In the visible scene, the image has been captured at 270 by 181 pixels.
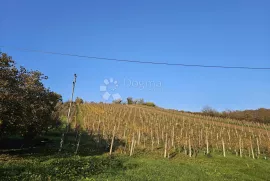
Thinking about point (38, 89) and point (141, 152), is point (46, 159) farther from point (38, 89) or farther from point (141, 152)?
point (141, 152)

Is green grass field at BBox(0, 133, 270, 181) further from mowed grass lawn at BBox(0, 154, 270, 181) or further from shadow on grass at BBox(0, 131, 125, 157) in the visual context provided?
shadow on grass at BBox(0, 131, 125, 157)

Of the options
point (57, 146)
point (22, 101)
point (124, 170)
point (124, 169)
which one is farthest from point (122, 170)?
point (57, 146)

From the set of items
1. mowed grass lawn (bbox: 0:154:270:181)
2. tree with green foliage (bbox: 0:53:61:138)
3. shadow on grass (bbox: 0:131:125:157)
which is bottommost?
mowed grass lawn (bbox: 0:154:270:181)

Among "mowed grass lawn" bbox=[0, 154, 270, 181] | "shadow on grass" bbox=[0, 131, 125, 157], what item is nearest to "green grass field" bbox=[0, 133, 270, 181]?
"mowed grass lawn" bbox=[0, 154, 270, 181]

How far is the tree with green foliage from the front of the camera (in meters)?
Answer: 17.7

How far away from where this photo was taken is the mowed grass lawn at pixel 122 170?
531 inches

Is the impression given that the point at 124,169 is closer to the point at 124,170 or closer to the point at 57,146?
the point at 124,170

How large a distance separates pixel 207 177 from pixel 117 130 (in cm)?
1778

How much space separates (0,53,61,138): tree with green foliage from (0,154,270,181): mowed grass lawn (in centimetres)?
252

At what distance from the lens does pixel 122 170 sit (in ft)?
53.0

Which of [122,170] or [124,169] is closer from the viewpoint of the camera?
[122,170]

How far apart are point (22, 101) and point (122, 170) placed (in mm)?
8668

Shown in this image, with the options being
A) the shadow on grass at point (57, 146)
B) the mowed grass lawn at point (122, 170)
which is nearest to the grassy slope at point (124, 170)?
the mowed grass lawn at point (122, 170)

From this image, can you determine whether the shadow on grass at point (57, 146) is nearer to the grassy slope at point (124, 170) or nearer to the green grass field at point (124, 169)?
the green grass field at point (124, 169)
